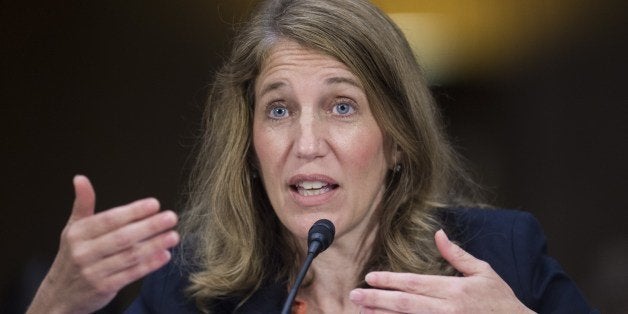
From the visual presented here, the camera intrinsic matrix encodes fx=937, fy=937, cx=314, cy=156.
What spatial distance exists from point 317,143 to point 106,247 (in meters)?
0.68

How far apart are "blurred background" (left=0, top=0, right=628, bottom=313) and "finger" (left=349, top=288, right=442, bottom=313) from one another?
75.6 inches

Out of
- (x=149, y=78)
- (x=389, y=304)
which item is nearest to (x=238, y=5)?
(x=149, y=78)

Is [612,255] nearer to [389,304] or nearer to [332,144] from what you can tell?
[332,144]

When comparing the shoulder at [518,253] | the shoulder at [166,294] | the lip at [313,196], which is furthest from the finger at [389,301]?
the shoulder at [166,294]

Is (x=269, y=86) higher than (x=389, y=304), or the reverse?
(x=269, y=86)

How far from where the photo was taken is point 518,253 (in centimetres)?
255

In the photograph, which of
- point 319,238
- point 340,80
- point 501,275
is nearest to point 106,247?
point 319,238

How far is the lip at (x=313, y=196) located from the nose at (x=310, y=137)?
51mm

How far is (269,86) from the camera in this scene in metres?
2.50

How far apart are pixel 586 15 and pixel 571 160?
0.60 m

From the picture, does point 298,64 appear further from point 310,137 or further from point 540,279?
point 540,279

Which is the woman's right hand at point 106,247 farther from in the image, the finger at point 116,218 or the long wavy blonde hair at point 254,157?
the long wavy blonde hair at point 254,157

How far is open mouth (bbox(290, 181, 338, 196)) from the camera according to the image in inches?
94.1

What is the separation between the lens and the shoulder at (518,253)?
2467 millimetres
